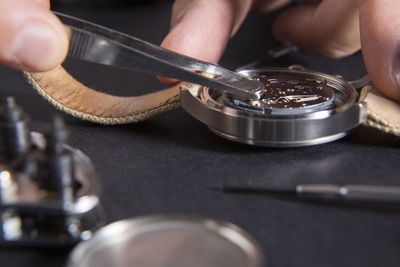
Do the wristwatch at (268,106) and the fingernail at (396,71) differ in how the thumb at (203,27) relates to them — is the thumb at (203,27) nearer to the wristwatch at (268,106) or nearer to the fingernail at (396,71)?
the wristwatch at (268,106)

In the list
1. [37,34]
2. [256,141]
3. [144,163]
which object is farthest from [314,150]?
[37,34]

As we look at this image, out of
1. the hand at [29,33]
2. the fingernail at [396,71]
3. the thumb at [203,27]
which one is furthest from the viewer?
the thumb at [203,27]

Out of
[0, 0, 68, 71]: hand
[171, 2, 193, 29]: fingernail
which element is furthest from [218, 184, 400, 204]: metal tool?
[171, 2, 193, 29]: fingernail

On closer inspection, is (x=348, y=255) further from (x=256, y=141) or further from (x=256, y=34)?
(x=256, y=34)

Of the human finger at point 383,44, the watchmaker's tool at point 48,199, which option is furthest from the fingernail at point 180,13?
the watchmaker's tool at point 48,199

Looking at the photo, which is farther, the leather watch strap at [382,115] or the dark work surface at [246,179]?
the leather watch strap at [382,115]

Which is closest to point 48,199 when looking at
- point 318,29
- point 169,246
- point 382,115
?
point 169,246

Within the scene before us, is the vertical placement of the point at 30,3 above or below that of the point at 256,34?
above

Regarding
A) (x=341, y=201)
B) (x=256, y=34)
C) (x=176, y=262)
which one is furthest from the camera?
(x=256, y=34)
